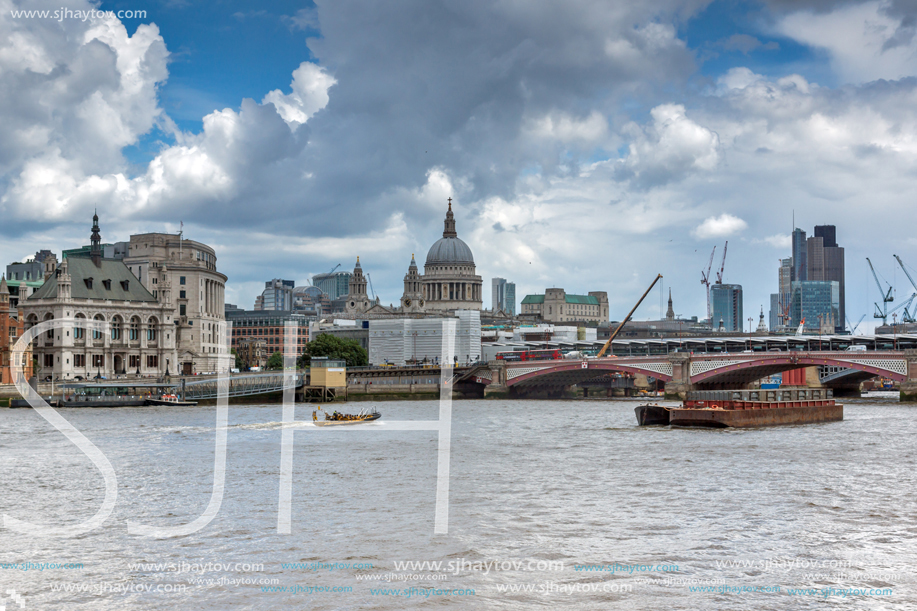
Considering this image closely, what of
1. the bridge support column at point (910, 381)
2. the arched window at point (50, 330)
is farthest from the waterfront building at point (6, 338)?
the bridge support column at point (910, 381)

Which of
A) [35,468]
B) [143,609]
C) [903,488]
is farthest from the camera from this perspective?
[35,468]

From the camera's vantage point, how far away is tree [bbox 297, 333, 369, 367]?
14688cm

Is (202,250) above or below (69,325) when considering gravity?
above

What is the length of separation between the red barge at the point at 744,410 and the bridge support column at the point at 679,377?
29663 mm

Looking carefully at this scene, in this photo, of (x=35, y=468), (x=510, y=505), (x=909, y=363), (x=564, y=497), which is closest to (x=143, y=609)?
(x=510, y=505)

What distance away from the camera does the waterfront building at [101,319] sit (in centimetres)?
12438

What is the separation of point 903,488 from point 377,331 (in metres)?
153

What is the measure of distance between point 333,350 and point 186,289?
2443cm

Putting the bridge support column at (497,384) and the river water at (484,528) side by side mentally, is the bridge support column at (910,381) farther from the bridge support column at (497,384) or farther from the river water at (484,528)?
the river water at (484,528)

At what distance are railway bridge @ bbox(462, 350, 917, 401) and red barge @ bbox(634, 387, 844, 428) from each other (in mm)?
20548

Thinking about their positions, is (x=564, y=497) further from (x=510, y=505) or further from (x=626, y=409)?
(x=626, y=409)

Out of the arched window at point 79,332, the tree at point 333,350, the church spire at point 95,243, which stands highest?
the church spire at point 95,243

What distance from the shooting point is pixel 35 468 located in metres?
43.3

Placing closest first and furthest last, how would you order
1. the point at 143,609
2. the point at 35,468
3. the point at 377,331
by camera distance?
the point at 143,609 < the point at 35,468 < the point at 377,331
